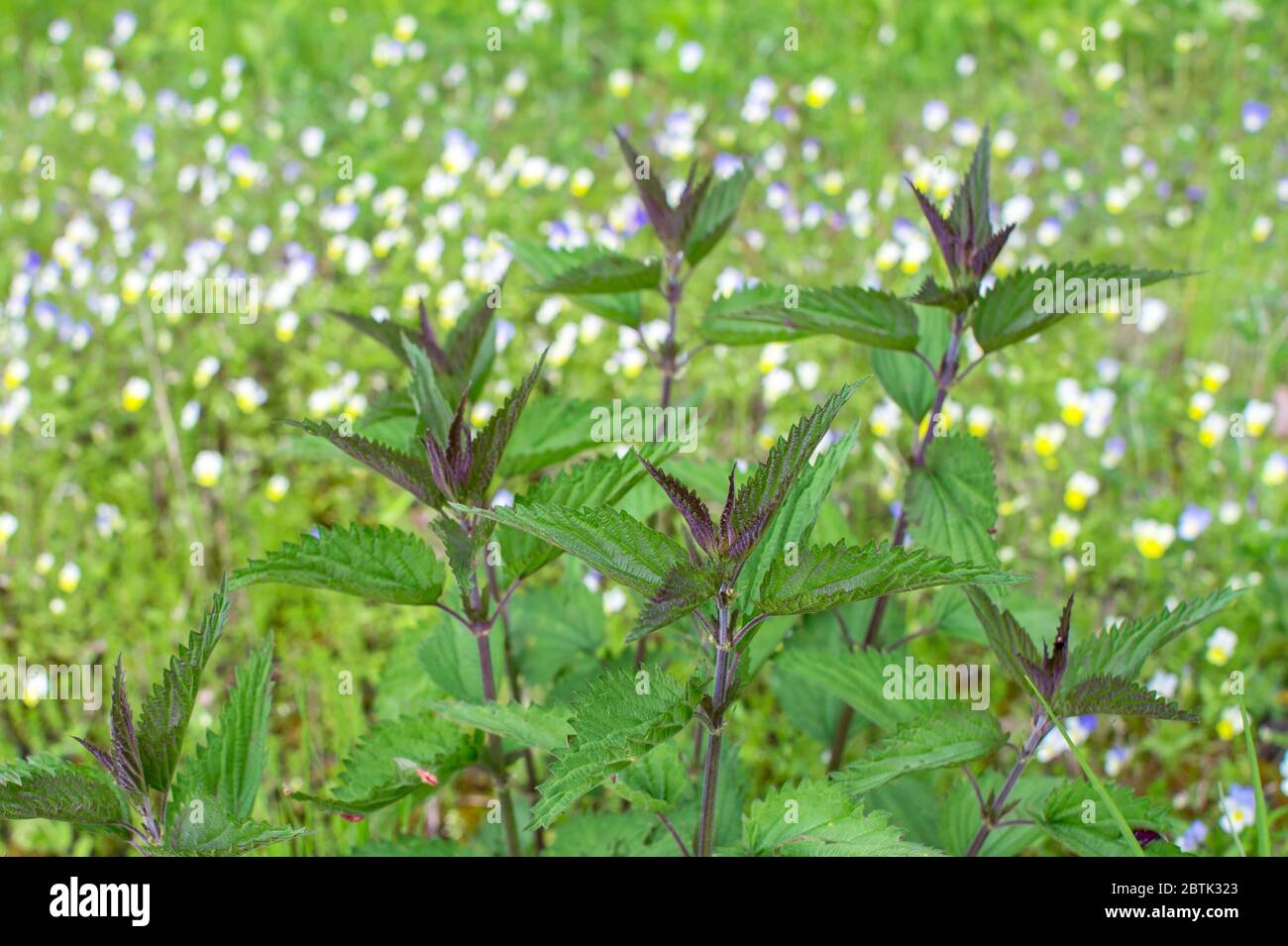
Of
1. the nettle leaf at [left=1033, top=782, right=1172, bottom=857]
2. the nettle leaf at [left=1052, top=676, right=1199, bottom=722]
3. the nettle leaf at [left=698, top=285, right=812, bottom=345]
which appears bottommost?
the nettle leaf at [left=1033, top=782, right=1172, bottom=857]

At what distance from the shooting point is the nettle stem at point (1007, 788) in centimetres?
149

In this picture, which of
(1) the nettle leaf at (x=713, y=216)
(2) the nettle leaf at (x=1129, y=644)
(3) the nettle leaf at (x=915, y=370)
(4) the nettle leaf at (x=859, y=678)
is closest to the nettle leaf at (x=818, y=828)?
(4) the nettle leaf at (x=859, y=678)

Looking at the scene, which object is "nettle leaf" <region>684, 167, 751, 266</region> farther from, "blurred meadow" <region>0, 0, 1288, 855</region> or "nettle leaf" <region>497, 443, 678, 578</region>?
"nettle leaf" <region>497, 443, 678, 578</region>

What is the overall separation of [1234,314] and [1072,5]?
2.48 meters

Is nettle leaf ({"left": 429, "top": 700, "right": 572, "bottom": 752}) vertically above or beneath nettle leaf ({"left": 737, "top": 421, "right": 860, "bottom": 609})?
beneath

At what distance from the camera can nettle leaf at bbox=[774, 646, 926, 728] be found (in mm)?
1612

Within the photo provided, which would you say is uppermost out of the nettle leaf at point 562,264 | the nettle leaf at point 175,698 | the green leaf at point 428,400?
the nettle leaf at point 562,264

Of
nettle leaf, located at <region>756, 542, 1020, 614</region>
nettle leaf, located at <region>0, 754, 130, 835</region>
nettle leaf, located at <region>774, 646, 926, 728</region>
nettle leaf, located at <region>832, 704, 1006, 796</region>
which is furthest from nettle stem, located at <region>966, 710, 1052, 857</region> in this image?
nettle leaf, located at <region>0, 754, 130, 835</region>

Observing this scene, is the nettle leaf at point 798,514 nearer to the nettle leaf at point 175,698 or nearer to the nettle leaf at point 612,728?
the nettle leaf at point 612,728

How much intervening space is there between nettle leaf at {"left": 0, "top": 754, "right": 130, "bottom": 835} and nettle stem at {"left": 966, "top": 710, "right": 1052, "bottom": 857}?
1.01 meters

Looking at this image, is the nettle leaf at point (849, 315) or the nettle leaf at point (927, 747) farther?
the nettle leaf at point (849, 315)

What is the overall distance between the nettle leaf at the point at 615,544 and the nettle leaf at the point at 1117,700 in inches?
19.8
